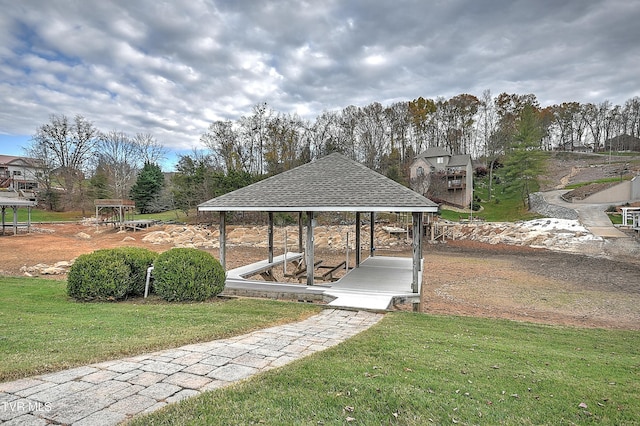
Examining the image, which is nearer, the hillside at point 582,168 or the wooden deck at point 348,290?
the wooden deck at point 348,290

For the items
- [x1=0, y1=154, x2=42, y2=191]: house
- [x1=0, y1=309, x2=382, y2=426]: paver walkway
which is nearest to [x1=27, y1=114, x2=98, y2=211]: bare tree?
[x1=0, y1=154, x2=42, y2=191]: house

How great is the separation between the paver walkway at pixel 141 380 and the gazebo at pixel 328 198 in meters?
4.13

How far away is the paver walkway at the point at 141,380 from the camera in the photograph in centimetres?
266

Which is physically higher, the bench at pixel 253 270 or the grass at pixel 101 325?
the grass at pixel 101 325

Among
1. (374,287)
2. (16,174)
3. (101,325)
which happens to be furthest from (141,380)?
(16,174)

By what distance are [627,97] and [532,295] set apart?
7301cm

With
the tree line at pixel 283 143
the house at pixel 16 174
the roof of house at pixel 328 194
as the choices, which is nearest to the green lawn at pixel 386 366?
the roof of house at pixel 328 194

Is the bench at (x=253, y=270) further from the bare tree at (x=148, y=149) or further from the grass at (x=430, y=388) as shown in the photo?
the bare tree at (x=148, y=149)

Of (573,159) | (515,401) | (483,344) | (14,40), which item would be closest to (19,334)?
(515,401)

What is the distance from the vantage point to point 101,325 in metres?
5.33

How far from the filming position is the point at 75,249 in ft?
65.1

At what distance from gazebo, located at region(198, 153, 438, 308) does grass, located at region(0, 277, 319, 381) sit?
A: 254cm

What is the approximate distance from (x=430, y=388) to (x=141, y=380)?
272 centimetres

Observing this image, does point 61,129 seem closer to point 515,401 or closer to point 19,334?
point 19,334
